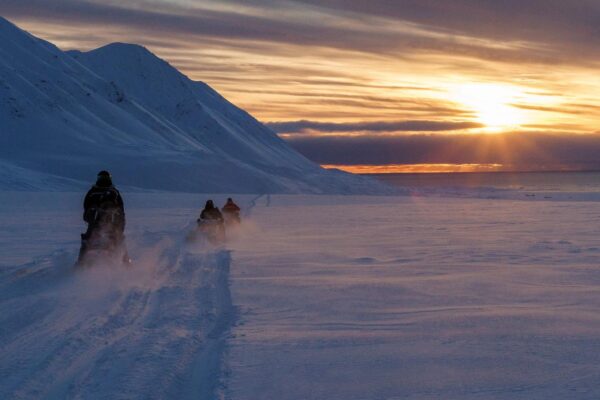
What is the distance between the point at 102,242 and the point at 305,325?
212 inches

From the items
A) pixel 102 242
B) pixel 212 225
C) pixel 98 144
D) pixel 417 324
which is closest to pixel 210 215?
pixel 212 225

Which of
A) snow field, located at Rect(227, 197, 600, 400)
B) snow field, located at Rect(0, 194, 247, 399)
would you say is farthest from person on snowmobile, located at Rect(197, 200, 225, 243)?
snow field, located at Rect(0, 194, 247, 399)

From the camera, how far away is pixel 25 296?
9602mm

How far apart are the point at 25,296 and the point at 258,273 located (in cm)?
358

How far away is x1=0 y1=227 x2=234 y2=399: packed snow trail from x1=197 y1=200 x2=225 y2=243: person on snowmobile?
5.09 metres

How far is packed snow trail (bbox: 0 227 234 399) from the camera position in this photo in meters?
5.76

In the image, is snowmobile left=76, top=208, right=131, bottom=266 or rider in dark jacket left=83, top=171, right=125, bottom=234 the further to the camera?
rider in dark jacket left=83, top=171, right=125, bottom=234

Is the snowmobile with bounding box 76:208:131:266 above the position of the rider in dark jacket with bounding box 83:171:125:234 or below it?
below

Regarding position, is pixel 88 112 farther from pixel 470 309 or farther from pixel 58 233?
pixel 470 309

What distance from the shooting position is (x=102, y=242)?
1237cm

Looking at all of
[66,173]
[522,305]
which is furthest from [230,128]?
[522,305]

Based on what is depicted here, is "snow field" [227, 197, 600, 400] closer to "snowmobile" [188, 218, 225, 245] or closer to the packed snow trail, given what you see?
the packed snow trail

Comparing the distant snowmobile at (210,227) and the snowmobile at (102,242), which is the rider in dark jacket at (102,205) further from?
the distant snowmobile at (210,227)

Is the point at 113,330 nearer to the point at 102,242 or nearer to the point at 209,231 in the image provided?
the point at 102,242
